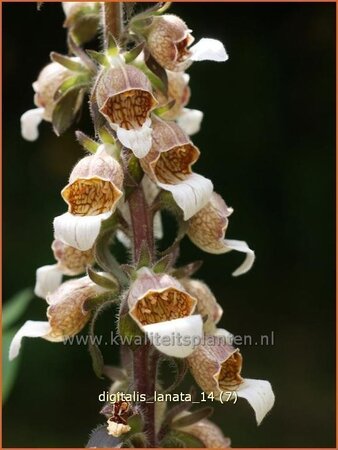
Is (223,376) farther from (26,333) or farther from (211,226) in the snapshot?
(26,333)

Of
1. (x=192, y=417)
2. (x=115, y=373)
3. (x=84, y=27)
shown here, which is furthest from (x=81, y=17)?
(x=192, y=417)

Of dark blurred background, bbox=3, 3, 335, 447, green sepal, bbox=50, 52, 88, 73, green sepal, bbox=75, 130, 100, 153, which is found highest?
green sepal, bbox=50, 52, 88, 73

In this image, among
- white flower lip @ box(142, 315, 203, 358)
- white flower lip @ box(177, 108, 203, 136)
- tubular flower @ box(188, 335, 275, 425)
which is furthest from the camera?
white flower lip @ box(177, 108, 203, 136)

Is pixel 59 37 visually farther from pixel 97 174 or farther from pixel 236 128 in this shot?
pixel 97 174

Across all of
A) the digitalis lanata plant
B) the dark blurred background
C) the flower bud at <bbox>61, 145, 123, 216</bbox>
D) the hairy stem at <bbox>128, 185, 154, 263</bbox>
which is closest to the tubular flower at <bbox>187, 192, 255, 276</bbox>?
the digitalis lanata plant

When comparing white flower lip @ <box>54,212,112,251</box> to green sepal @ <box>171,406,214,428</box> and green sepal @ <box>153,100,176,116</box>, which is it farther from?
green sepal @ <box>171,406,214,428</box>

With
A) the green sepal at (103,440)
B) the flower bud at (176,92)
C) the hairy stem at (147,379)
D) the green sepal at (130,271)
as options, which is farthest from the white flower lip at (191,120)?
the green sepal at (103,440)

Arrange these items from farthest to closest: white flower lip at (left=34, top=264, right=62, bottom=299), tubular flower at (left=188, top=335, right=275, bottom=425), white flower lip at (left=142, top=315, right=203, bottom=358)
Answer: white flower lip at (left=34, top=264, right=62, bottom=299) < tubular flower at (left=188, top=335, right=275, bottom=425) < white flower lip at (left=142, top=315, right=203, bottom=358)

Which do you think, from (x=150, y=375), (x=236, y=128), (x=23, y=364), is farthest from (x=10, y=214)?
(x=150, y=375)
